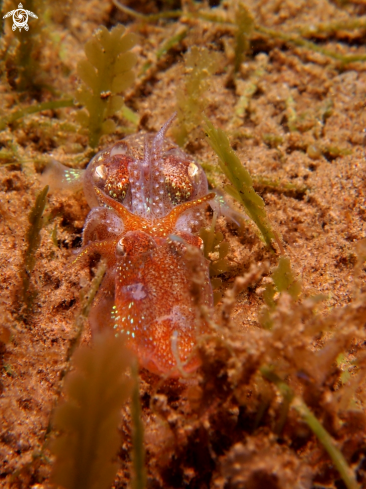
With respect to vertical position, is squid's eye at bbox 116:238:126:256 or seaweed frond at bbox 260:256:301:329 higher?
squid's eye at bbox 116:238:126:256

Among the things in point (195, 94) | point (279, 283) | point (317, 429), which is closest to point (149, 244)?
point (279, 283)

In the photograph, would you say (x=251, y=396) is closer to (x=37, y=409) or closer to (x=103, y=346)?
(x=103, y=346)

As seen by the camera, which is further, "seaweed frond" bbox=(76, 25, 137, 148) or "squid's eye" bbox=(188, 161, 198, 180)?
"seaweed frond" bbox=(76, 25, 137, 148)

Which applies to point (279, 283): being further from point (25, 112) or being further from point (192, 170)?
point (25, 112)

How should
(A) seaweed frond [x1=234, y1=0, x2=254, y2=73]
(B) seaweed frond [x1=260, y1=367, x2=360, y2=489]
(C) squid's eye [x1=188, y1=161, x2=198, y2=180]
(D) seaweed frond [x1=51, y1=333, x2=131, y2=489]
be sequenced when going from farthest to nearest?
(A) seaweed frond [x1=234, y1=0, x2=254, y2=73]
(C) squid's eye [x1=188, y1=161, x2=198, y2=180]
(D) seaweed frond [x1=51, y1=333, x2=131, y2=489]
(B) seaweed frond [x1=260, y1=367, x2=360, y2=489]

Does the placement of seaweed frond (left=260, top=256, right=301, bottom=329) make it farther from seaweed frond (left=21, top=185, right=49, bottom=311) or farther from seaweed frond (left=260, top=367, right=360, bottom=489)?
seaweed frond (left=21, top=185, right=49, bottom=311)

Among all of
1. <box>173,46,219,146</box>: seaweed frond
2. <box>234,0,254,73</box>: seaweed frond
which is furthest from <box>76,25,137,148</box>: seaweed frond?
<box>234,0,254,73</box>: seaweed frond

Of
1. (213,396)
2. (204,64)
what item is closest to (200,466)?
(213,396)

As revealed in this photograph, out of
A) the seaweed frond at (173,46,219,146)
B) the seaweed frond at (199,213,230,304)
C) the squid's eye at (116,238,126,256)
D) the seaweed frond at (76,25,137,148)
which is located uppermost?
the seaweed frond at (76,25,137,148)
